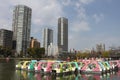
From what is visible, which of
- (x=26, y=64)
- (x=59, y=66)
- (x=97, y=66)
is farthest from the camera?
(x=26, y=64)

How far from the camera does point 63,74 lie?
4850 cm

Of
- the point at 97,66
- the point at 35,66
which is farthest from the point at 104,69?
the point at 35,66

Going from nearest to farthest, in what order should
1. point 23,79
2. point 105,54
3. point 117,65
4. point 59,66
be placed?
1. point 23,79
2. point 59,66
3. point 117,65
4. point 105,54

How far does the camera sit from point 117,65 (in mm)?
67312

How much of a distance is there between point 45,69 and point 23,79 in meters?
10.3

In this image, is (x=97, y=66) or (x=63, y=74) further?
(x=97, y=66)

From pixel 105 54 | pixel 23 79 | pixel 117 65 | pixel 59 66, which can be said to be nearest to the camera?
pixel 23 79

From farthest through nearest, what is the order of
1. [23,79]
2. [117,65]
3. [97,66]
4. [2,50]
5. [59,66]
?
1. [2,50]
2. [117,65]
3. [97,66]
4. [59,66]
5. [23,79]

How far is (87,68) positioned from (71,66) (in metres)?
3.80

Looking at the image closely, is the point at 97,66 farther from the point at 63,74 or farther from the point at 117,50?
the point at 117,50

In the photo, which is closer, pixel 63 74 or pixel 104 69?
pixel 63 74

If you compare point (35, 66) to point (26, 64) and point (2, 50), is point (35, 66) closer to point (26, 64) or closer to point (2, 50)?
point (26, 64)

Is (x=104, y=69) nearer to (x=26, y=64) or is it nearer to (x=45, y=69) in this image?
(x=45, y=69)

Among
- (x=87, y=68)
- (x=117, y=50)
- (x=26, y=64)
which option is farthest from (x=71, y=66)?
(x=117, y=50)
